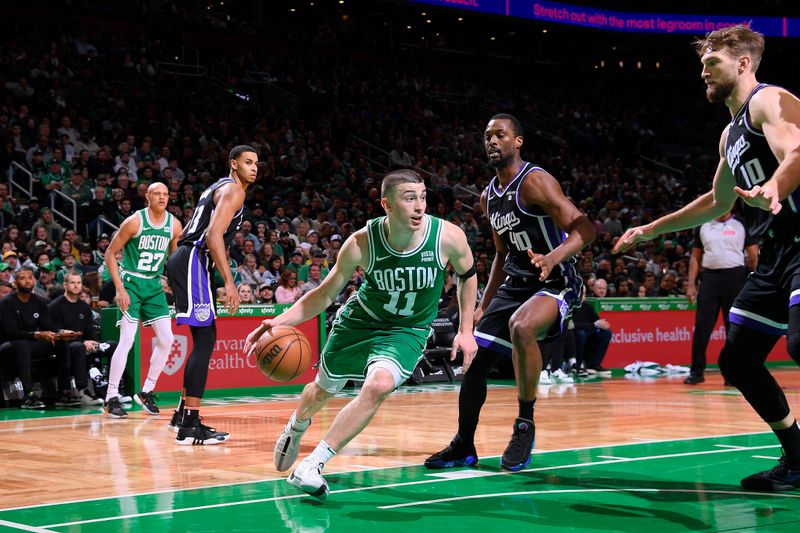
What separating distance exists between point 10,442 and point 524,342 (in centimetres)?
406

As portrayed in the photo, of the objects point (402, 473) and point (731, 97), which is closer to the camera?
point (731, 97)

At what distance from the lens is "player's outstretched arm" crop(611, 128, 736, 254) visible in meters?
5.05

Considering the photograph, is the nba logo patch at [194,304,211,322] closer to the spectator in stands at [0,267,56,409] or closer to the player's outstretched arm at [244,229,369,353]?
the player's outstretched arm at [244,229,369,353]

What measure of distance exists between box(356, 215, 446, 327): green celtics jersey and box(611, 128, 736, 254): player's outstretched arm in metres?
0.93

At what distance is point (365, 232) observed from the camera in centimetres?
525

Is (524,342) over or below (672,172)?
below

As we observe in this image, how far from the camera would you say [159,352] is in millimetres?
9375

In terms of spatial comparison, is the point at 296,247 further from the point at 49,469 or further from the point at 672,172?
the point at 672,172

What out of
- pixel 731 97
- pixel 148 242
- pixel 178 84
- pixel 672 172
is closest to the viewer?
pixel 731 97

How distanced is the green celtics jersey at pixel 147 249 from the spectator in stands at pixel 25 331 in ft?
4.64

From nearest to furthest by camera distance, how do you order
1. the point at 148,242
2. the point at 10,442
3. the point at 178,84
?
the point at 10,442 → the point at 148,242 → the point at 178,84

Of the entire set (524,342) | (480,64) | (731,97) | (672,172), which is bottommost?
(524,342)

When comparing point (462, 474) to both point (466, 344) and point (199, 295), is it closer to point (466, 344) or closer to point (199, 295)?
point (466, 344)

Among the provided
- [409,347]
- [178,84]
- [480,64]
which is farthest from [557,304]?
[480,64]
